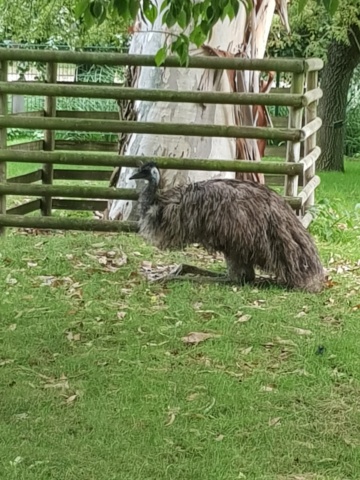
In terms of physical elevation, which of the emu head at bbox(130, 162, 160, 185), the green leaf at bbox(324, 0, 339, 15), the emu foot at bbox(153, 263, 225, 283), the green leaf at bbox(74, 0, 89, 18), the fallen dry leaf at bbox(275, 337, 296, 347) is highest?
the green leaf at bbox(324, 0, 339, 15)

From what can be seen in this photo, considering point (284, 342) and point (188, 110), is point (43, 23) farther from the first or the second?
point (284, 342)

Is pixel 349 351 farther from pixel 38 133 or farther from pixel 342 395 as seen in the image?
pixel 38 133

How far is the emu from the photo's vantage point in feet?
22.4

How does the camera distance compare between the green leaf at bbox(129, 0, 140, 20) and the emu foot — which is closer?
the green leaf at bbox(129, 0, 140, 20)

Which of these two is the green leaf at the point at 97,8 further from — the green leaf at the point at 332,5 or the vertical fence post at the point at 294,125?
the vertical fence post at the point at 294,125

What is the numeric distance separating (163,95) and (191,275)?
1.68 metres

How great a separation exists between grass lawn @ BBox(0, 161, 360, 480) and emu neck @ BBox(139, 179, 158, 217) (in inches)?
24.5

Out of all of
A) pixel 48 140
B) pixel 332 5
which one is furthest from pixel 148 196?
pixel 332 5

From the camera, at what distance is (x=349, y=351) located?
5605mm

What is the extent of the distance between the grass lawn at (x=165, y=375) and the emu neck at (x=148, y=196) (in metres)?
0.62

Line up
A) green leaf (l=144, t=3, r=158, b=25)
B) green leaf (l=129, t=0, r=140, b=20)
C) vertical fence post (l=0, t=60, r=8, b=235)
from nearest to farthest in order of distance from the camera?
green leaf (l=129, t=0, r=140, b=20)
green leaf (l=144, t=3, r=158, b=25)
vertical fence post (l=0, t=60, r=8, b=235)

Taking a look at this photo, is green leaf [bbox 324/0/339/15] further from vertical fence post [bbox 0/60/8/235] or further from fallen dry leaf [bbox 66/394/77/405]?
vertical fence post [bbox 0/60/8/235]

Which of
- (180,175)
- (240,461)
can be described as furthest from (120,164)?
(240,461)

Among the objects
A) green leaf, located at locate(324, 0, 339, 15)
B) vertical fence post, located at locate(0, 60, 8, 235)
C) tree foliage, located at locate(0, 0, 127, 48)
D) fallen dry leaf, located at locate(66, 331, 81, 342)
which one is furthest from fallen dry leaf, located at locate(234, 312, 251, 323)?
tree foliage, located at locate(0, 0, 127, 48)
